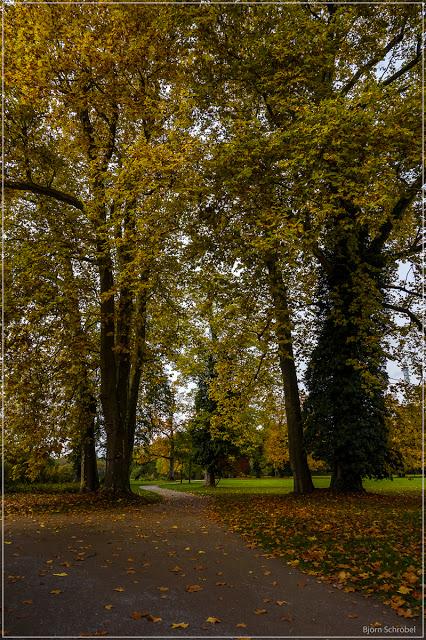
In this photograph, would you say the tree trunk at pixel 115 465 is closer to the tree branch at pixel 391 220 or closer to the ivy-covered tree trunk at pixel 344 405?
the ivy-covered tree trunk at pixel 344 405

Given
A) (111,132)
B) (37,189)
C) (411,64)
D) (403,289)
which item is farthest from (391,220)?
(37,189)

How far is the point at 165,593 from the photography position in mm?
5781

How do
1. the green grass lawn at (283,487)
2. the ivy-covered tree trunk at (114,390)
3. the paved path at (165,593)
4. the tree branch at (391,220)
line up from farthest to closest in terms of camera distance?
1. the green grass lawn at (283,487)
2. the ivy-covered tree trunk at (114,390)
3. the tree branch at (391,220)
4. the paved path at (165,593)

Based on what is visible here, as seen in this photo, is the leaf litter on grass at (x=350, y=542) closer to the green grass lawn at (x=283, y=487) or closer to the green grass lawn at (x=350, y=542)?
the green grass lawn at (x=350, y=542)

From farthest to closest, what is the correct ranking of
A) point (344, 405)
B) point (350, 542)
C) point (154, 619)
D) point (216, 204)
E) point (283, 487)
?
Result: 1. point (283, 487)
2. point (344, 405)
3. point (216, 204)
4. point (350, 542)
5. point (154, 619)

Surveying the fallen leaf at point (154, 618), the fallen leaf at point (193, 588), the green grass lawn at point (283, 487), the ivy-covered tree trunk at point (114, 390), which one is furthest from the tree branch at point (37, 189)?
the green grass lawn at point (283, 487)

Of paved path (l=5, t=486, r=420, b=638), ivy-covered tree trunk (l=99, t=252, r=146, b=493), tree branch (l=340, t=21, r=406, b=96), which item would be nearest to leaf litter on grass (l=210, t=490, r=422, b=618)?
paved path (l=5, t=486, r=420, b=638)

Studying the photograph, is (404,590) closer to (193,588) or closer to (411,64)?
(193,588)

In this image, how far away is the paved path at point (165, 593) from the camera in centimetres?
470

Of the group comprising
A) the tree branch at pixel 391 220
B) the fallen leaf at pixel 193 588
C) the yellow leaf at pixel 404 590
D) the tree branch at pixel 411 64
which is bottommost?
the fallen leaf at pixel 193 588

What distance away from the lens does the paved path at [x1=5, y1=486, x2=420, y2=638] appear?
470cm

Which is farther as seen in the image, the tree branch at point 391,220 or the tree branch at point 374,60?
the tree branch at point 391,220

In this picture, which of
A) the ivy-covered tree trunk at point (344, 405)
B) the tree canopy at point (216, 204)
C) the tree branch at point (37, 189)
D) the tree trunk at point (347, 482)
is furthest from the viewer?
the tree trunk at point (347, 482)

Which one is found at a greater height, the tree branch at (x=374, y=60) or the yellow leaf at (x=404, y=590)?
the tree branch at (x=374, y=60)
